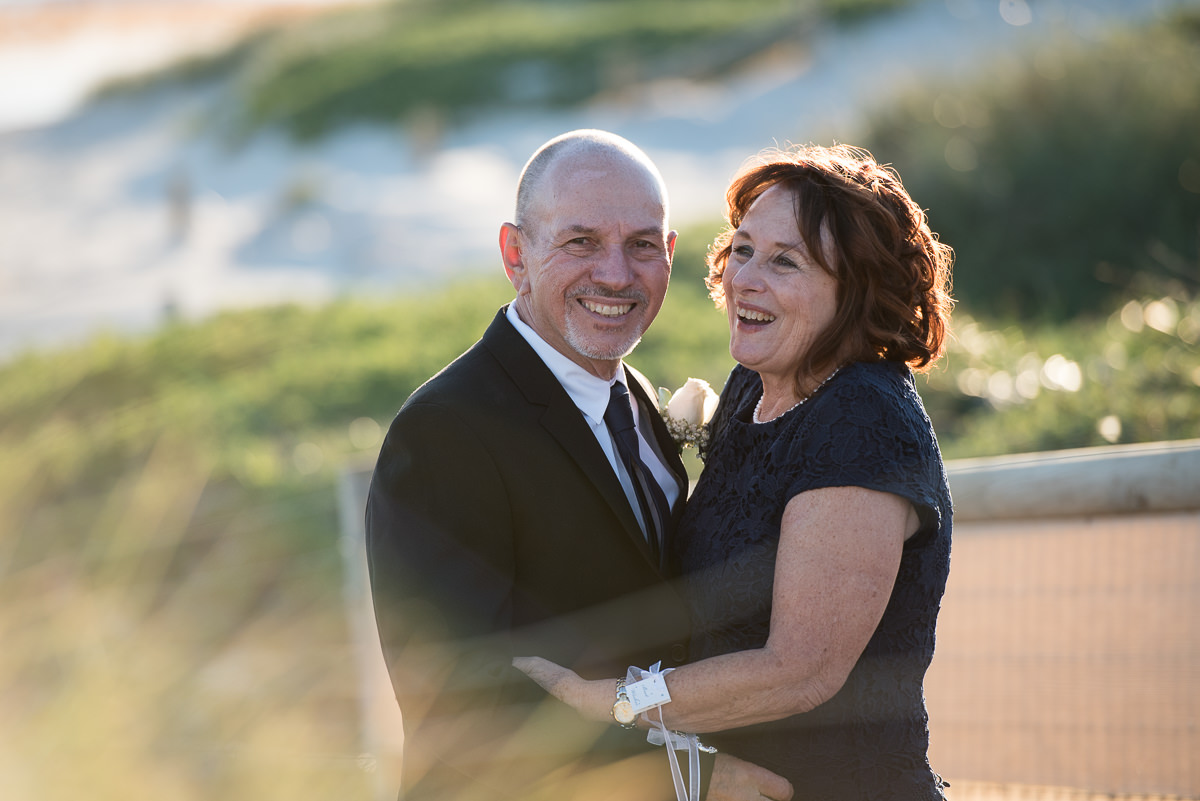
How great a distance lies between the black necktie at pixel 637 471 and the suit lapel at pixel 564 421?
0.35ft

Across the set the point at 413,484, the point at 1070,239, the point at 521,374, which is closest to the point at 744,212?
the point at 521,374

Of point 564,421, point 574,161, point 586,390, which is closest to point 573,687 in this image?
point 564,421

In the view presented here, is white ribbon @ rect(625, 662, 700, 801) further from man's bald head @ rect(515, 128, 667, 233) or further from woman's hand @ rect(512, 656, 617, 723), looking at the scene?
man's bald head @ rect(515, 128, 667, 233)

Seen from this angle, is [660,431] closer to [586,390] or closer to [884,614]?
[586,390]

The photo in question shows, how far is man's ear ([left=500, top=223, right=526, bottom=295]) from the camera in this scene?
115 inches

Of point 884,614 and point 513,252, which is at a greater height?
point 513,252

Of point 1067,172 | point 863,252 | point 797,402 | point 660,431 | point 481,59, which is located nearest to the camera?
point 863,252

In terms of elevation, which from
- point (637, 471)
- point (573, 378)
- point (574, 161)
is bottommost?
point (637, 471)

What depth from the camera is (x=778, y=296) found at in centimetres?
255

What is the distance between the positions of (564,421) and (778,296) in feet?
1.94

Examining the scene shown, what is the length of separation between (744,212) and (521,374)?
71 centimetres

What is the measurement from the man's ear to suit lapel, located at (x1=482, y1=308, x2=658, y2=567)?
0.28 m

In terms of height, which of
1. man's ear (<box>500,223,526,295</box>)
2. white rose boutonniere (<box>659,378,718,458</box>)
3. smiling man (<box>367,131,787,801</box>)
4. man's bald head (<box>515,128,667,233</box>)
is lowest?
smiling man (<box>367,131,787,801</box>)

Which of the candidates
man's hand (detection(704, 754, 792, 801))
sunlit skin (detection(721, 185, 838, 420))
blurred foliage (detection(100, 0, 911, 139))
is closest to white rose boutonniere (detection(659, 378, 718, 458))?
sunlit skin (detection(721, 185, 838, 420))
